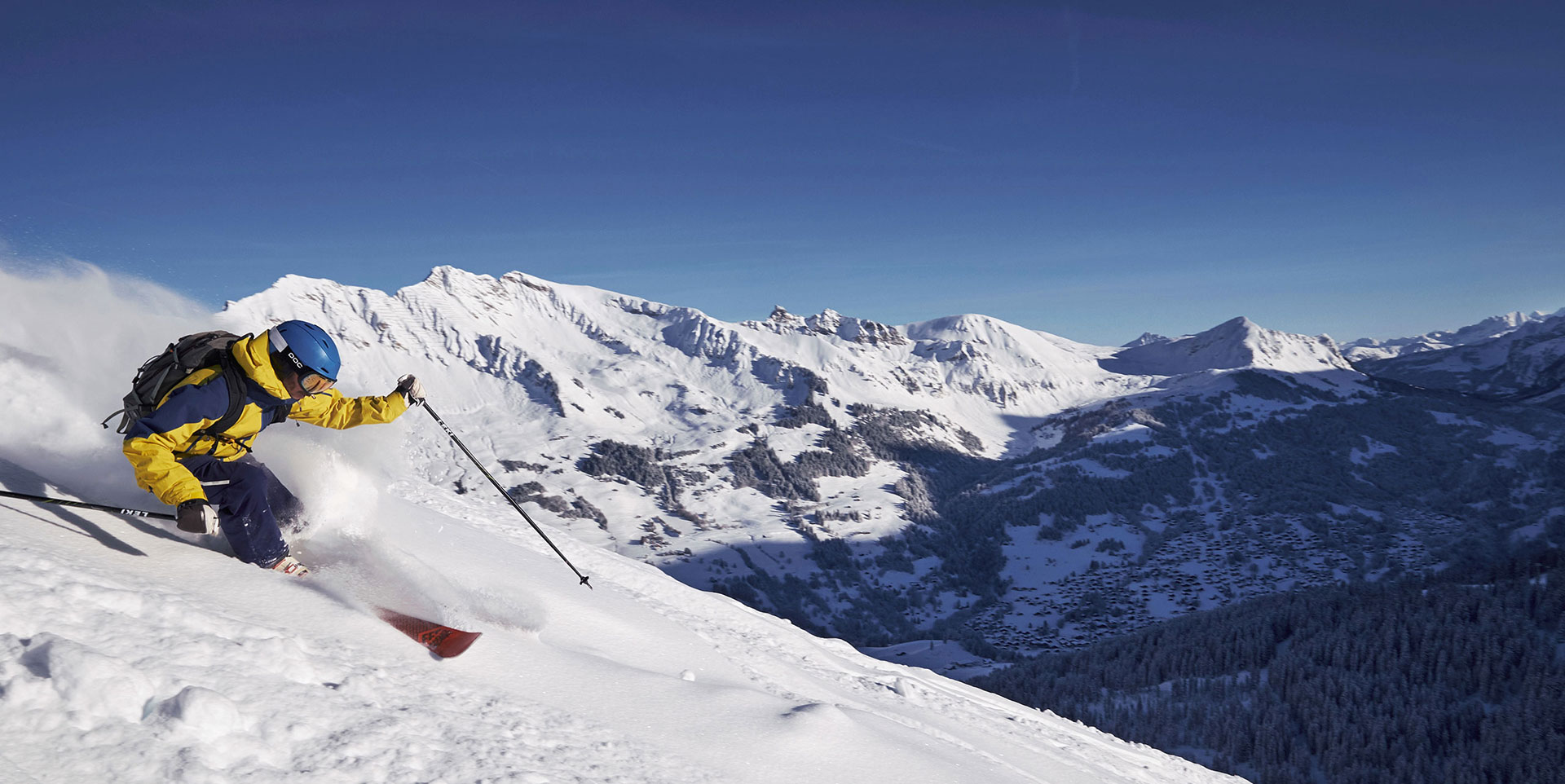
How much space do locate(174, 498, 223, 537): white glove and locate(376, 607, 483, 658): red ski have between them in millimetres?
1705

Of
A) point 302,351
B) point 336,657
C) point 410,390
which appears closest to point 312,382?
point 302,351

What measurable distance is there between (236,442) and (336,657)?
126 inches

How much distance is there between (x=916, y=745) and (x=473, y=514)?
1167cm

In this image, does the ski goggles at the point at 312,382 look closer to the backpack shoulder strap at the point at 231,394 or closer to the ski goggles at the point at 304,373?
the ski goggles at the point at 304,373

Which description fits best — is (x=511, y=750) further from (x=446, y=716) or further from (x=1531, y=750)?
(x=1531, y=750)

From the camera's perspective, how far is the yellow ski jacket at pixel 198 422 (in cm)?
686

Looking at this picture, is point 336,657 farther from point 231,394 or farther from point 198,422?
point 231,394

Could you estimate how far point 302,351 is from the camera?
777 centimetres

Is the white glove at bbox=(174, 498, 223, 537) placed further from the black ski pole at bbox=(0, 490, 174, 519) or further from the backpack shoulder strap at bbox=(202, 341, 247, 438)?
the backpack shoulder strap at bbox=(202, 341, 247, 438)

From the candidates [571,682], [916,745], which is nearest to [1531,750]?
[916,745]

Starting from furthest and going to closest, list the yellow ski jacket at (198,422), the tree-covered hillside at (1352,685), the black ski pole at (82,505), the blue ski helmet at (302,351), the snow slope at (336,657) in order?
the tree-covered hillside at (1352,685) < the blue ski helmet at (302,351) < the black ski pole at (82,505) < the yellow ski jacket at (198,422) < the snow slope at (336,657)

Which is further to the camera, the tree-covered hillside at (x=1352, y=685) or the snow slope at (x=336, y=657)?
the tree-covered hillside at (x=1352, y=685)

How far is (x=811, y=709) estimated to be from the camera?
28.5 feet

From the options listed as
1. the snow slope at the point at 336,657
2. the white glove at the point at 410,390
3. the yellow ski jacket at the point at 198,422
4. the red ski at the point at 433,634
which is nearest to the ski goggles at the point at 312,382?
the yellow ski jacket at the point at 198,422
